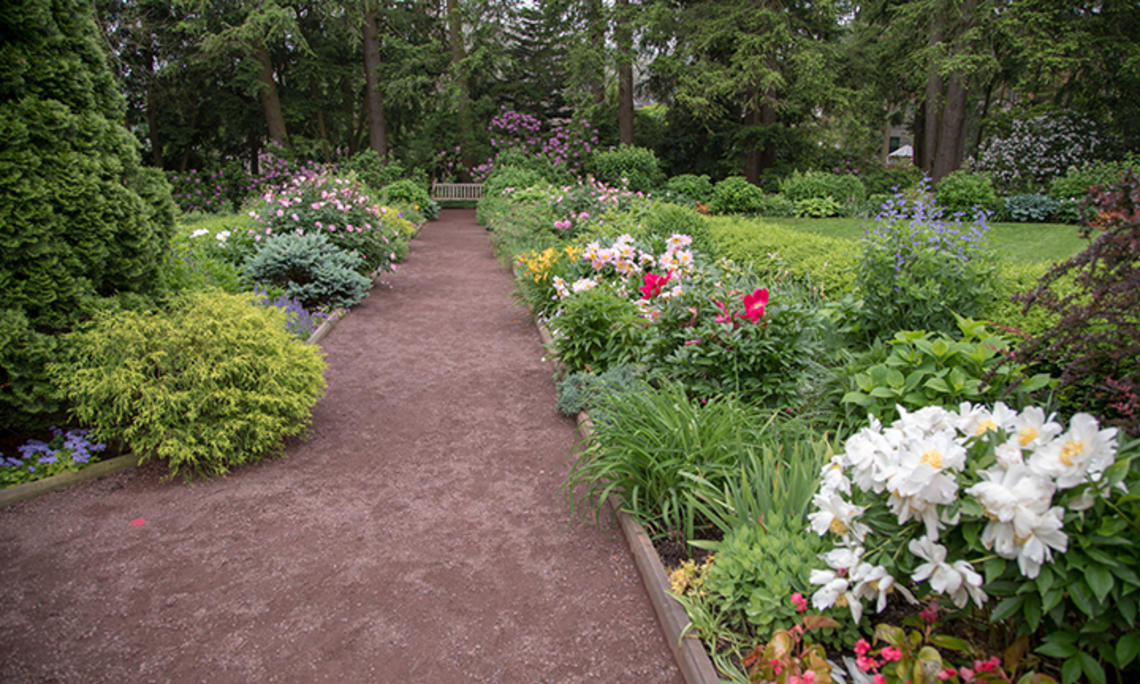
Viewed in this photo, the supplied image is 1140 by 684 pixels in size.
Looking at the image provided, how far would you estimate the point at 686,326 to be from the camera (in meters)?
4.02

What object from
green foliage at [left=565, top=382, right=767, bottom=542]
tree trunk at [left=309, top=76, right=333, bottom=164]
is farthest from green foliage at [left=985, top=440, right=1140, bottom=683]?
tree trunk at [left=309, top=76, right=333, bottom=164]

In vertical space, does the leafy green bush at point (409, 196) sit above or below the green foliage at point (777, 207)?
above

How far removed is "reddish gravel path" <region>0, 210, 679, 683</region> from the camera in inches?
94.3

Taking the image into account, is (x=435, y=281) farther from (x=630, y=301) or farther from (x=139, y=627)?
(x=139, y=627)

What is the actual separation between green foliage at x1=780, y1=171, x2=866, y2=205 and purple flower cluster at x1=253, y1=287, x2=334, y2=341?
11058 millimetres

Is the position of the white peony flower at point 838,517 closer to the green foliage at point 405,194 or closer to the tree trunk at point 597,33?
the green foliage at point 405,194

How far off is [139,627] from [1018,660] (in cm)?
303

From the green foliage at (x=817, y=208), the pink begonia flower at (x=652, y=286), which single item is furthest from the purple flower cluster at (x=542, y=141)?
the pink begonia flower at (x=652, y=286)

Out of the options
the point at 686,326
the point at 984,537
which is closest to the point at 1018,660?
the point at 984,537

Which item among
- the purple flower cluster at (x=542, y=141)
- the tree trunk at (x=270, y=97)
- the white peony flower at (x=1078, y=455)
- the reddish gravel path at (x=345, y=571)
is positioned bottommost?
the reddish gravel path at (x=345, y=571)

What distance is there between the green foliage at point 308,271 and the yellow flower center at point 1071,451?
7054 mm

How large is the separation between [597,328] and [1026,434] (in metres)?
3.48

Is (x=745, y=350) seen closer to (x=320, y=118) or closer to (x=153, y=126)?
(x=153, y=126)

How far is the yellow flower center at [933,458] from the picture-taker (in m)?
1.68
